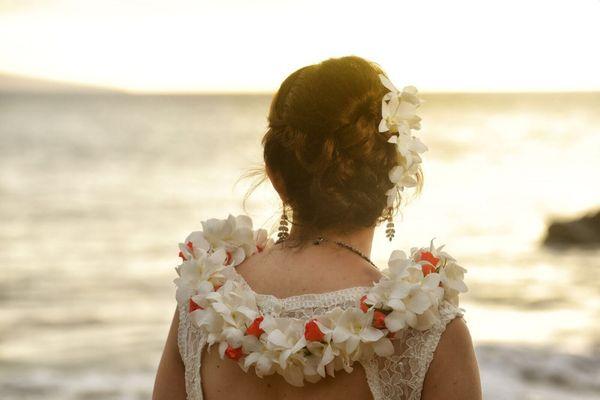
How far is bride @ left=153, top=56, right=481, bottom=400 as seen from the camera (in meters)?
2.15

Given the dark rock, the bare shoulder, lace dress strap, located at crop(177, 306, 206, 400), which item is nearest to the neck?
the bare shoulder

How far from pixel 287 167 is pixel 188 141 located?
5040cm

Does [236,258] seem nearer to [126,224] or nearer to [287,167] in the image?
[287,167]

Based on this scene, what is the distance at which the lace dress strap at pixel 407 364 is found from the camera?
2148mm

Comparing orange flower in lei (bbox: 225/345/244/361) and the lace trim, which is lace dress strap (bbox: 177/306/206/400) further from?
the lace trim

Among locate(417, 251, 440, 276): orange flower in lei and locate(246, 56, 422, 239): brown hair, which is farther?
locate(417, 251, 440, 276): orange flower in lei

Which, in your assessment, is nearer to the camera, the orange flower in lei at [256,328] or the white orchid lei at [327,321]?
the white orchid lei at [327,321]

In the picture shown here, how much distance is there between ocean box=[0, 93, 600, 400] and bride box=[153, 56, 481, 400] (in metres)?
0.26

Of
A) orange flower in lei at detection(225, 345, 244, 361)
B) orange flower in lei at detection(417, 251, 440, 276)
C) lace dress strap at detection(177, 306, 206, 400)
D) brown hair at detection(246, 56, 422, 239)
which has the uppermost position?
brown hair at detection(246, 56, 422, 239)

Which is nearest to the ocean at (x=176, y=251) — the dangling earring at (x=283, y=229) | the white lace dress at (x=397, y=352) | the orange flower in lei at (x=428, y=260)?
the dangling earring at (x=283, y=229)

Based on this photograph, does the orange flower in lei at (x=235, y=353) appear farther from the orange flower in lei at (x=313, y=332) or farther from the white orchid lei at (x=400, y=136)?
the white orchid lei at (x=400, y=136)

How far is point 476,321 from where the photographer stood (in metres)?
10.5

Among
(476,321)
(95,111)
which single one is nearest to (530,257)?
(476,321)

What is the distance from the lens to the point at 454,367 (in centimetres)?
214
